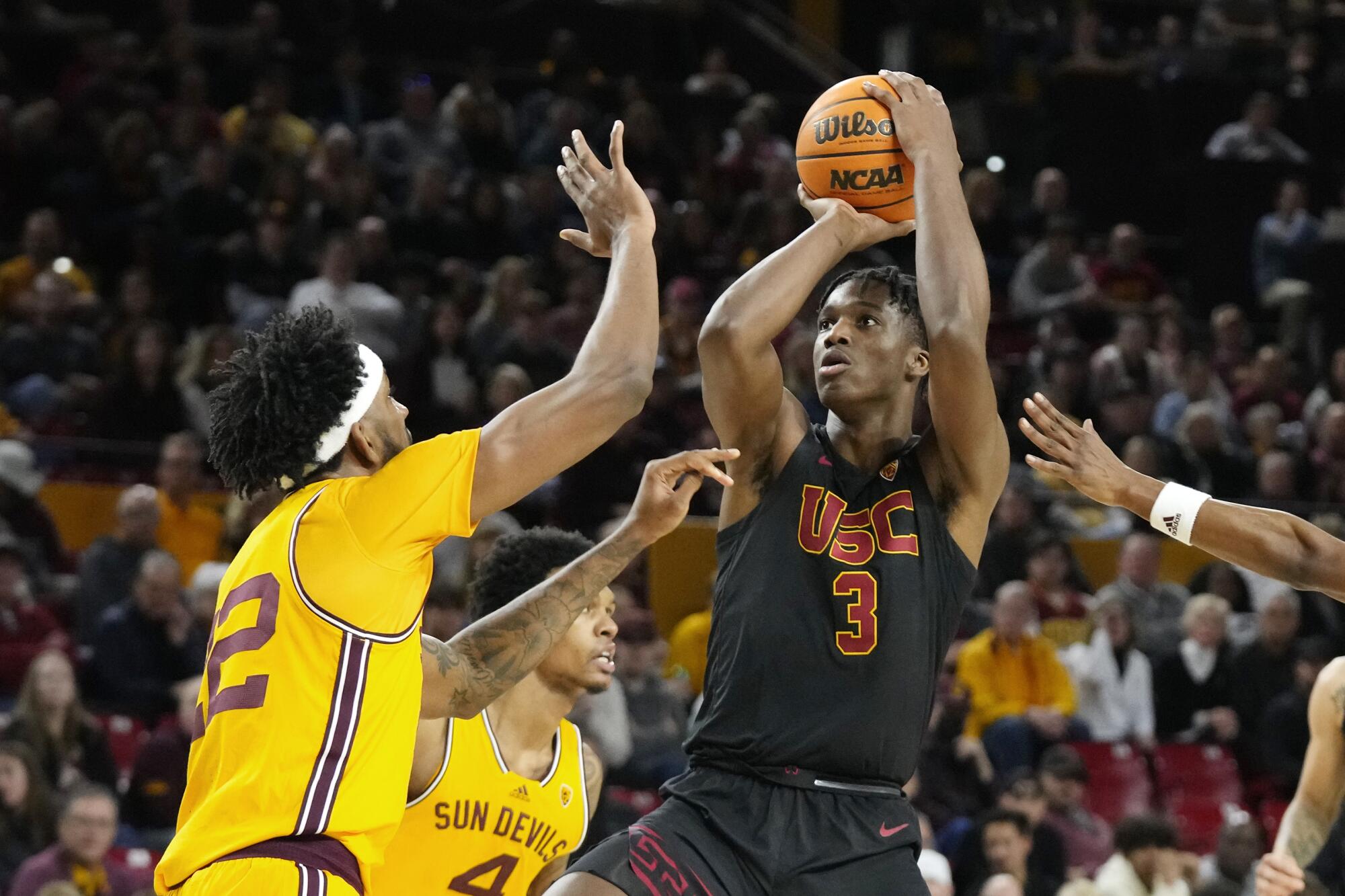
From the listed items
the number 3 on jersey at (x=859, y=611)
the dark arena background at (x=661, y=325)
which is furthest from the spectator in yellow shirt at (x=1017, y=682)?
the number 3 on jersey at (x=859, y=611)

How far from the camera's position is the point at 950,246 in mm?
4668

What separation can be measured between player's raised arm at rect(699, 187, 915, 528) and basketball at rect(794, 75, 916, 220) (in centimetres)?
10

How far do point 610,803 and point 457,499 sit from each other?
17.2ft

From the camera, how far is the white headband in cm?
399

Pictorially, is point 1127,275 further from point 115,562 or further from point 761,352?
point 761,352

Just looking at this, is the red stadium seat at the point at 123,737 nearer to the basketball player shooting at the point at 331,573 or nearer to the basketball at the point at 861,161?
the basketball player shooting at the point at 331,573

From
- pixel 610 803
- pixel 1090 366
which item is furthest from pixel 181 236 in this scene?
pixel 1090 366

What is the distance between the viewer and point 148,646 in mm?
9094

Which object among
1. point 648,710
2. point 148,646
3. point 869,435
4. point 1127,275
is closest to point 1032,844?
point 648,710

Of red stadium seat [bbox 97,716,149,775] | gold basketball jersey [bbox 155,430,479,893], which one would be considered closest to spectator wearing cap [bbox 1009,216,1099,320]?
red stadium seat [bbox 97,716,149,775]

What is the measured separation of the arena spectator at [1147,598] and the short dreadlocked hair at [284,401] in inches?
318

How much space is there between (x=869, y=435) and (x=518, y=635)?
1.06 m

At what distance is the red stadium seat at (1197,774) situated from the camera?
1080 cm

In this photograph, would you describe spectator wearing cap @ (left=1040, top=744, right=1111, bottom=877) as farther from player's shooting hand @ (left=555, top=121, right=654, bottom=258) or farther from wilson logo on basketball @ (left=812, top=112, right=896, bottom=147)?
player's shooting hand @ (left=555, top=121, right=654, bottom=258)
